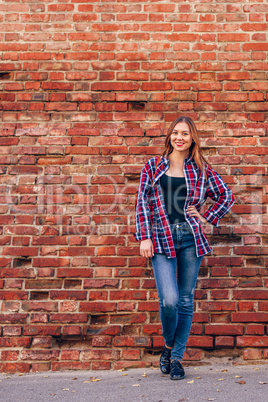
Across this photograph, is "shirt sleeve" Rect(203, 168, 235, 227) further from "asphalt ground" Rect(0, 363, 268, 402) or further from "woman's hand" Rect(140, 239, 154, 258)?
"asphalt ground" Rect(0, 363, 268, 402)

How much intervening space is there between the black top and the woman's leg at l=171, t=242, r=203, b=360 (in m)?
0.18

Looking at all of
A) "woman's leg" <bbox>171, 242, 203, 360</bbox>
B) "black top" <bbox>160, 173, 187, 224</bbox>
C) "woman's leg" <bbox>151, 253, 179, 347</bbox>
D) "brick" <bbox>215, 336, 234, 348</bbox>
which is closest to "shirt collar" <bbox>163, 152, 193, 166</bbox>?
"black top" <bbox>160, 173, 187, 224</bbox>

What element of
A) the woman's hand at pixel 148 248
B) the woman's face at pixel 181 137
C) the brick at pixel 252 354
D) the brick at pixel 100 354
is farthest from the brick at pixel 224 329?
the woman's face at pixel 181 137

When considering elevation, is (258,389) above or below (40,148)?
below

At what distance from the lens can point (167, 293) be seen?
8.20ft

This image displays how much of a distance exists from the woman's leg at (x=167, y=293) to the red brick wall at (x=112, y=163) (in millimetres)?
519

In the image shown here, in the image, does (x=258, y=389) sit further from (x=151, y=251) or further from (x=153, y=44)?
(x=153, y=44)

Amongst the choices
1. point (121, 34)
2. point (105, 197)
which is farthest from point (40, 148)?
point (121, 34)

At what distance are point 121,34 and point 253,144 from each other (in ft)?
5.02

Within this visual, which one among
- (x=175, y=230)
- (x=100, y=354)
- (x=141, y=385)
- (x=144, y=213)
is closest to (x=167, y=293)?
(x=175, y=230)

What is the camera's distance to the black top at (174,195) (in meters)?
2.68

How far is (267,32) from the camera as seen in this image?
3.37m

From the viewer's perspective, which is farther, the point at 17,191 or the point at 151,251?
the point at 17,191

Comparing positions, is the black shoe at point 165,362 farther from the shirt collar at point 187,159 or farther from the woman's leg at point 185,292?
the shirt collar at point 187,159
